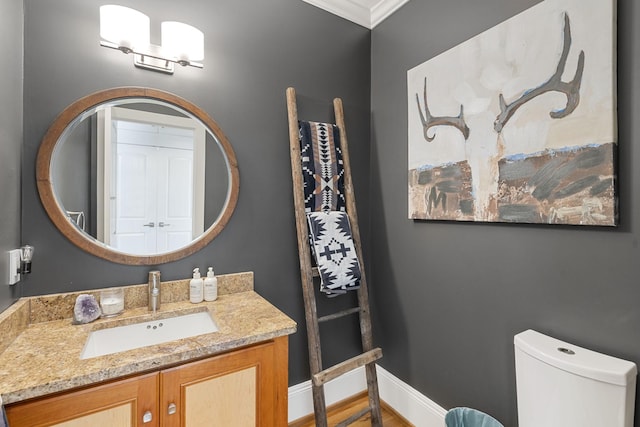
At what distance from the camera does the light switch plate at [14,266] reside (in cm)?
110

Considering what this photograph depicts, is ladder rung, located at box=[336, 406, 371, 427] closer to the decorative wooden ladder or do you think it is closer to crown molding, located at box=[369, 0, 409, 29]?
the decorative wooden ladder

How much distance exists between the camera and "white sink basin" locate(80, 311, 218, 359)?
1.18m

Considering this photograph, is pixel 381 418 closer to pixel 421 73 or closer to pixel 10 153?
pixel 421 73

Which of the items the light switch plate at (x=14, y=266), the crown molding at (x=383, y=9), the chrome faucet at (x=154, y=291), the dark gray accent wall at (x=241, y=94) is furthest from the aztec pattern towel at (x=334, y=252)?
the crown molding at (x=383, y=9)

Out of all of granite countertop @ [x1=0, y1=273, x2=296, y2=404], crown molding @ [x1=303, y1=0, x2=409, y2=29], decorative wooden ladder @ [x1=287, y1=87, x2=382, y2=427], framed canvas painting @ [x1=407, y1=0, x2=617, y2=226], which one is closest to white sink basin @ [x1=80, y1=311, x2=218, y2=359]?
granite countertop @ [x1=0, y1=273, x2=296, y2=404]

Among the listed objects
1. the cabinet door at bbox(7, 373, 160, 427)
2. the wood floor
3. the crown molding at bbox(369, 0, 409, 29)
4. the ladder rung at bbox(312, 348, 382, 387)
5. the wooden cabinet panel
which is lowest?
the wood floor

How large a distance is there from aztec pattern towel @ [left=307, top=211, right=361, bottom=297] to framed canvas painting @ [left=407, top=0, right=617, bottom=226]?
1.50 ft

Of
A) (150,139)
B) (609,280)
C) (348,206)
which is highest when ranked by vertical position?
(150,139)

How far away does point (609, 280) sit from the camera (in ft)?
3.43

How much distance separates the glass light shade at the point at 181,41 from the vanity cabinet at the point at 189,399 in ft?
4.32

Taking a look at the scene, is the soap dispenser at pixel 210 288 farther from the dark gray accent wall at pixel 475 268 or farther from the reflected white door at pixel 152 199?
the dark gray accent wall at pixel 475 268

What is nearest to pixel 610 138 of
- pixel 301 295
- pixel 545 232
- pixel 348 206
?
pixel 545 232

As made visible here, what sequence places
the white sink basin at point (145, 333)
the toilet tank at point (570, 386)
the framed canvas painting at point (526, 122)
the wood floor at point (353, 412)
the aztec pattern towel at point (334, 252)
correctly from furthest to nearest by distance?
the wood floor at point (353, 412), the aztec pattern towel at point (334, 252), the white sink basin at point (145, 333), the framed canvas painting at point (526, 122), the toilet tank at point (570, 386)

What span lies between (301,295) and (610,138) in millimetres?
1584
